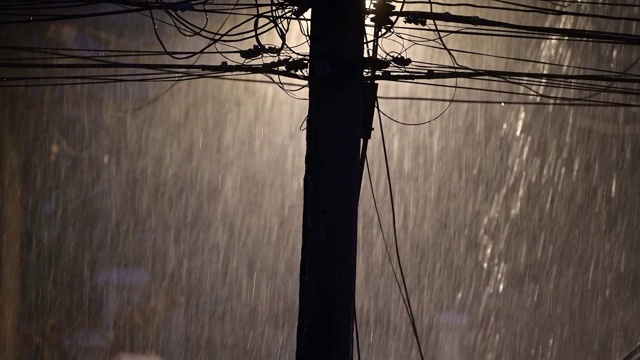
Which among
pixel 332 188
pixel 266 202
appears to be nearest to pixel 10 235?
pixel 266 202

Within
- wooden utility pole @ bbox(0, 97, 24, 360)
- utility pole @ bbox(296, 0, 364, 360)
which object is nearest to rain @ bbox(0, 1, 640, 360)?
wooden utility pole @ bbox(0, 97, 24, 360)

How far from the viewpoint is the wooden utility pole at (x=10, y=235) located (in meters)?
13.6

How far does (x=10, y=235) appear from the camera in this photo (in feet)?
45.1

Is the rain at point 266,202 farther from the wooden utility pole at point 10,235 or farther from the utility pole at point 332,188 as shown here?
the utility pole at point 332,188

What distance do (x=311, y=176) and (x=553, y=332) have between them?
13332 millimetres

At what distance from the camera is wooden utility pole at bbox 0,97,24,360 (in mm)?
13550

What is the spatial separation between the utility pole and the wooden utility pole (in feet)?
28.6

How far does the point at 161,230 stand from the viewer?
16.0m

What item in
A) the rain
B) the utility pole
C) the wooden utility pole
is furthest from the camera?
the rain

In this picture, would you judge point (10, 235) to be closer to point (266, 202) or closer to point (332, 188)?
point (266, 202)

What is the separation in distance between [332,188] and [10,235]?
30.4ft

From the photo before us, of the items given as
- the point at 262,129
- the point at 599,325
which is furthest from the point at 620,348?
the point at 262,129

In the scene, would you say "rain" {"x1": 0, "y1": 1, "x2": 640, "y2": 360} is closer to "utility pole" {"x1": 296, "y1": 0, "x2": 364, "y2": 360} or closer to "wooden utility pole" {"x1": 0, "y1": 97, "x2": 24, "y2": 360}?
"wooden utility pole" {"x1": 0, "y1": 97, "x2": 24, "y2": 360}

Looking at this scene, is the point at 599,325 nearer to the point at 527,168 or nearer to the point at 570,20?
the point at 527,168
